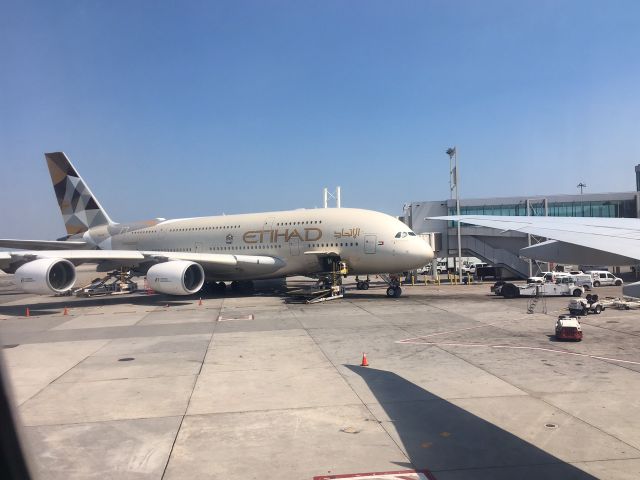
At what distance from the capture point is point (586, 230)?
7.00m

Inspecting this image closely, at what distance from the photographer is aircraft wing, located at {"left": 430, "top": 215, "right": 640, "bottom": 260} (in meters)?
5.67

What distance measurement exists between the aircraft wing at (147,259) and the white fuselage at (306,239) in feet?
1.51

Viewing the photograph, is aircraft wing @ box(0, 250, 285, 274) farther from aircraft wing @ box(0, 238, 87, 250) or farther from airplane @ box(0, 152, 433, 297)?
aircraft wing @ box(0, 238, 87, 250)

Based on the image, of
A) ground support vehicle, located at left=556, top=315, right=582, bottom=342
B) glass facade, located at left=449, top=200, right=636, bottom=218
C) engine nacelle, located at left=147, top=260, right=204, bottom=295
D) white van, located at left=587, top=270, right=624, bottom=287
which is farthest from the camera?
glass facade, located at left=449, top=200, right=636, bottom=218

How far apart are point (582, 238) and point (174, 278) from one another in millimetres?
19742

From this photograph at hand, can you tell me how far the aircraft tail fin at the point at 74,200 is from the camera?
33.8 m

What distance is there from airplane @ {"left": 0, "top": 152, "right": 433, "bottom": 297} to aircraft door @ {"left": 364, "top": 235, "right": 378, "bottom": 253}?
0.05 m

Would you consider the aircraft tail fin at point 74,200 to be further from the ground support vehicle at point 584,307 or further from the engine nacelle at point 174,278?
the ground support vehicle at point 584,307

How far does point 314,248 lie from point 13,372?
1665cm

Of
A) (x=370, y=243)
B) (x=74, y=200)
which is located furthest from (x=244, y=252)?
(x=74, y=200)

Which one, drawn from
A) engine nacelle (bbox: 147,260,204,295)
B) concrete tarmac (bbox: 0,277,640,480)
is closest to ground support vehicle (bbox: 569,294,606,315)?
concrete tarmac (bbox: 0,277,640,480)

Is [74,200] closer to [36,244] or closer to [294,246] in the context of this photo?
[36,244]

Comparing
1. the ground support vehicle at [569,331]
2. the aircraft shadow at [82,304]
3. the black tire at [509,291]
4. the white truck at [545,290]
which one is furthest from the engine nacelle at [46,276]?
the white truck at [545,290]

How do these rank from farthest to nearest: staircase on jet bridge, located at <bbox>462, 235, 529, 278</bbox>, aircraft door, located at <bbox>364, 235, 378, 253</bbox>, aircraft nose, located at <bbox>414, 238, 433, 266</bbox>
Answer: staircase on jet bridge, located at <bbox>462, 235, 529, 278</bbox> → aircraft door, located at <bbox>364, 235, 378, 253</bbox> → aircraft nose, located at <bbox>414, 238, 433, 266</bbox>
